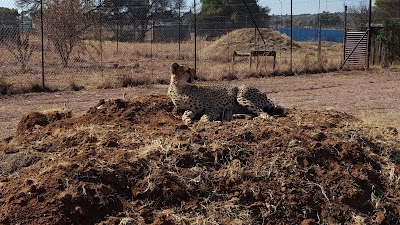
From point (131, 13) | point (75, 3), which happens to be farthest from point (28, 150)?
point (131, 13)

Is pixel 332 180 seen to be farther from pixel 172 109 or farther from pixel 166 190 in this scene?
pixel 172 109

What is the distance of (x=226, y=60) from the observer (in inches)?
1019

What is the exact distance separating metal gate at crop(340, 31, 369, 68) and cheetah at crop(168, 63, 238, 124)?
14280 millimetres

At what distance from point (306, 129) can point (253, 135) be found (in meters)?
0.76

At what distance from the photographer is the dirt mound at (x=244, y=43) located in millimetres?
28597

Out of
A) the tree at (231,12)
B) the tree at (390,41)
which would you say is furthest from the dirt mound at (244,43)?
the tree at (390,41)

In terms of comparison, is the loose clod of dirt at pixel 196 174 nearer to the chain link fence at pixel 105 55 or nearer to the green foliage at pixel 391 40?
the chain link fence at pixel 105 55

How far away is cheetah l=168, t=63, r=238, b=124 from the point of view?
7055mm

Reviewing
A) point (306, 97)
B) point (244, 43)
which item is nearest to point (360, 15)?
point (244, 43)

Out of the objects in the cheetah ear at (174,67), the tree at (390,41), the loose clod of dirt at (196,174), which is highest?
the tree at (390,41)

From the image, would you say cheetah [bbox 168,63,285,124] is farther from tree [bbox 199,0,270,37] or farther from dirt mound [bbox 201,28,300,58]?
tree [bbox 199,0,270,37]

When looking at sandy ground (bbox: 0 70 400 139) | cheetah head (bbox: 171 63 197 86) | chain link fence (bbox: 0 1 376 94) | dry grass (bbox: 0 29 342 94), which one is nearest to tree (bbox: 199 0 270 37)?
chain link fence (bbox: 0 1 376 94)

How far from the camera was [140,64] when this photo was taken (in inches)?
942

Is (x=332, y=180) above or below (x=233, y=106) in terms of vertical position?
below
